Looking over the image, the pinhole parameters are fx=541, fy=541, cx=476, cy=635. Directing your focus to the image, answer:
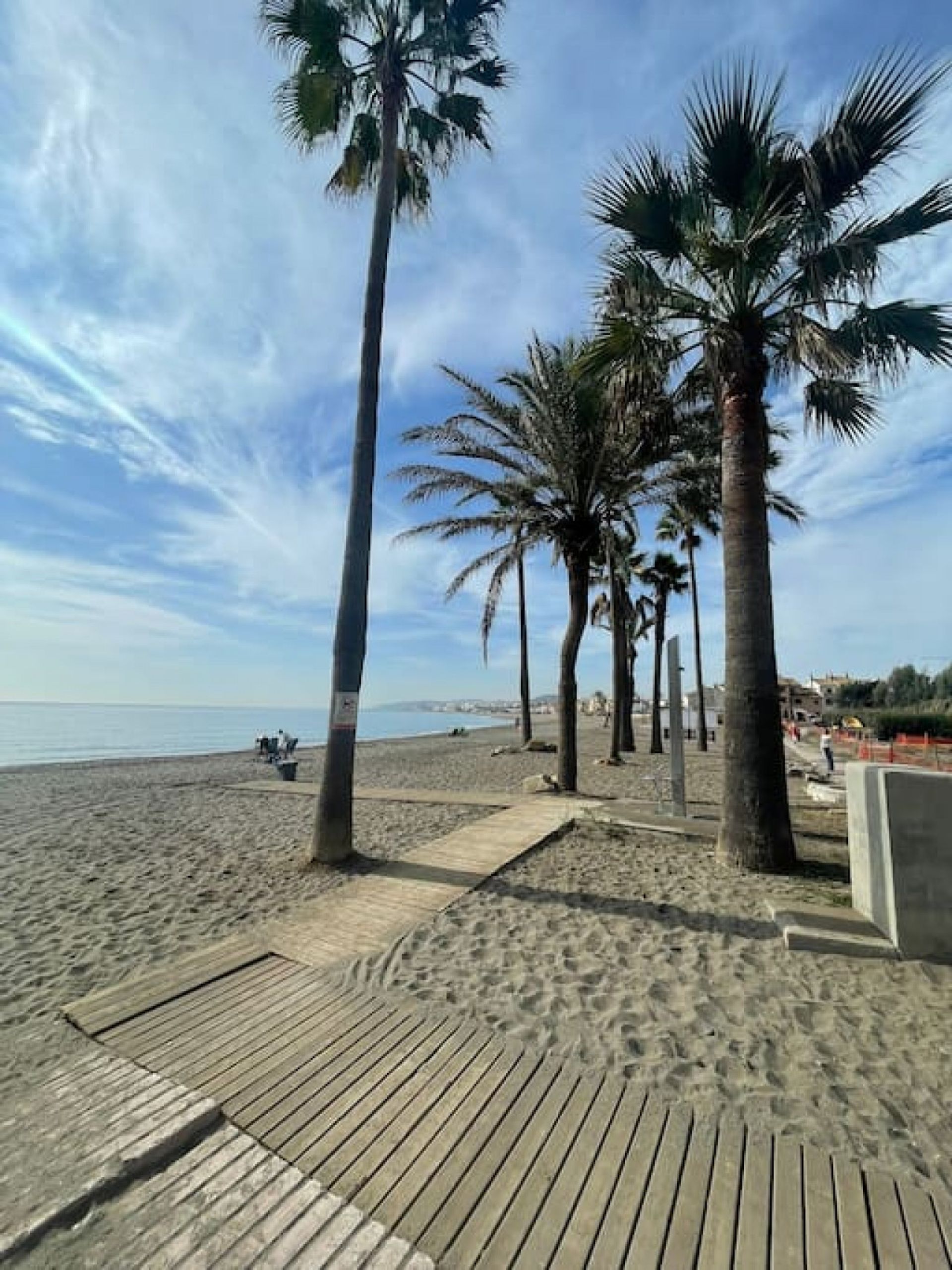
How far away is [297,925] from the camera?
15.2 feet

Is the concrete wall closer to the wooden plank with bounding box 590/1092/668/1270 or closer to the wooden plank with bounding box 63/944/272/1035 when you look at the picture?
the wooden plank with bounding box 590/1092/668/1270

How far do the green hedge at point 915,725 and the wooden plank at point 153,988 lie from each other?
117 ft

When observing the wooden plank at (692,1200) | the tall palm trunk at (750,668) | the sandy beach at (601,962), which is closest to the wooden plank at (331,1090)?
the sandy beach at (601,962)

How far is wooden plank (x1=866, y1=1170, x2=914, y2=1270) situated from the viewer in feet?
5.89

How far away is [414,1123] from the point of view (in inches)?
93.3

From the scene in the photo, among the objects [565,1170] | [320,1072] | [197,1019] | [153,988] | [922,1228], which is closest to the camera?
[922,1228]

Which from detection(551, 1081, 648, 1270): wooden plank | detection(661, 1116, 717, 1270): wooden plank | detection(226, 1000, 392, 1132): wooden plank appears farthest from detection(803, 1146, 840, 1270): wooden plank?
detection(226, 1000, 392, 1132): wooden plank

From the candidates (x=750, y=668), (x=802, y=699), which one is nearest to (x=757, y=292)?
(x=750, y=668)

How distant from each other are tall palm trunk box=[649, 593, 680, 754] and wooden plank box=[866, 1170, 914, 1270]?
2064 centimetres

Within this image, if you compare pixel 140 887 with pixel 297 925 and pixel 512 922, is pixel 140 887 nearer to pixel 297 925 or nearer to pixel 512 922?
pixel 297 925

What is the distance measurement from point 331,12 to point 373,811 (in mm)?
11150

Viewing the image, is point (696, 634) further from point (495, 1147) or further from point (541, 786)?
point (495, 1147)

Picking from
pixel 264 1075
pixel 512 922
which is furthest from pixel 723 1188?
pixel 512 922

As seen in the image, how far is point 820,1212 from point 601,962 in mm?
1925
